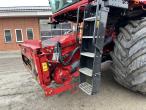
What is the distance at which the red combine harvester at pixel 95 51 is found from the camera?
2746 mm

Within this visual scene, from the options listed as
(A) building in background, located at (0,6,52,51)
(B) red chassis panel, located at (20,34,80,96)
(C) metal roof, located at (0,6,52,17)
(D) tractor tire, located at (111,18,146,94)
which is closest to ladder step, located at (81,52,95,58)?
(B) red chassis panel, located at (20,34,80,96)

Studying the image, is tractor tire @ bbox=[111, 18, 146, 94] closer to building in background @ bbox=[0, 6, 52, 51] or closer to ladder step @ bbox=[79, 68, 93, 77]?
ladder step @ bbox=[79, 68, 93, 77]

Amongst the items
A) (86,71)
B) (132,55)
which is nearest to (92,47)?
(86,71)

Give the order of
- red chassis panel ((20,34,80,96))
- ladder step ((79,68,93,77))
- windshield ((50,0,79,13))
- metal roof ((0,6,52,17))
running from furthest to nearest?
metal roof ((0,6,52,17))
windshield ((50,0,79,13))
red chassis panel ((20,34,80,96))
ladder step ((79,68,93,77))

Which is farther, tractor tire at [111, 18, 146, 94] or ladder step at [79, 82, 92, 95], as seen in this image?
tractor tire at [111, 18, 146, 94]

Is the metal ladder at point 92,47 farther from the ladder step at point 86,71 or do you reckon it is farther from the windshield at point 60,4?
the windshield at point 60,4

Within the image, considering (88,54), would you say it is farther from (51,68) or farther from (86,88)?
(51,68)

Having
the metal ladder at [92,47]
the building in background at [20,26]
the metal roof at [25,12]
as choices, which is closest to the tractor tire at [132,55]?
the metal ladder at [92,47]

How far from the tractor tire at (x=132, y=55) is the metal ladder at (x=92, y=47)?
49cm

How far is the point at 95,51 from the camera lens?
2742 millimetres

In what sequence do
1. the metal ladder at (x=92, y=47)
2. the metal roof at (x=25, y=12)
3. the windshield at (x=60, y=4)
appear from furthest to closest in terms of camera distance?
the metal roof at (x=25, y=12)
the windshield at (x=60, y=4)
the metal ladder at (x=92, y=47)

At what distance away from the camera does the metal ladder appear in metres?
2.70

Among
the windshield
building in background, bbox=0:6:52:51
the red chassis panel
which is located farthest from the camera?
building in background, bbox=0:6:52:51

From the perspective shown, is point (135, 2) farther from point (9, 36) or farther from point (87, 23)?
point (9, 36)
